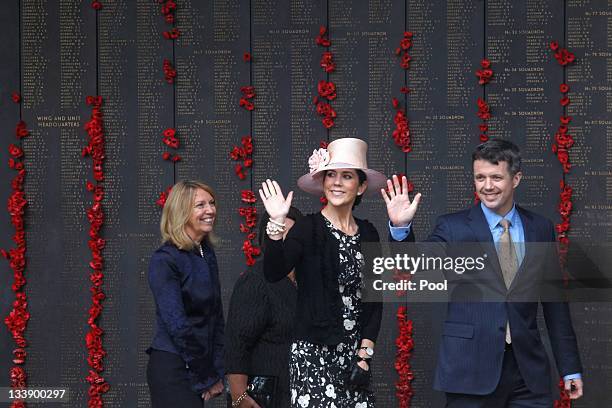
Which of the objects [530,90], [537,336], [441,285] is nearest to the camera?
[537,336]

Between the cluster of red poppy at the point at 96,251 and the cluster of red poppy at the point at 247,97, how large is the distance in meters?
0.92

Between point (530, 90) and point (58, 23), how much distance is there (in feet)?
9.91

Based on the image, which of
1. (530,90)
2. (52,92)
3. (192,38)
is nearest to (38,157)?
(52,92)

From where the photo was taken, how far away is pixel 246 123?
19.0 ft

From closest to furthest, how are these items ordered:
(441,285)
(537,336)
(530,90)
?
(537,336)
(441,285)
(530,90)

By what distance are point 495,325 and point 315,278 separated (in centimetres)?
77

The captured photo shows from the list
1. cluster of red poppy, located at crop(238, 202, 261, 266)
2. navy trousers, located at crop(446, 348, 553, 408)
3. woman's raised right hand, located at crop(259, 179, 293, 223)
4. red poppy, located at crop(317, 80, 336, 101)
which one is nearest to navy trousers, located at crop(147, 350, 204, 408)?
woman's raised right hand, located at crop(259, 179, 293, 223)

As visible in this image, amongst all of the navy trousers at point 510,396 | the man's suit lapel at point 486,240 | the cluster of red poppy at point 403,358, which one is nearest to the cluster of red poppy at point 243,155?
the cluster of red poppy at point 403,358

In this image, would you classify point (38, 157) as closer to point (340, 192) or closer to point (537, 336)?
point (340, 192)

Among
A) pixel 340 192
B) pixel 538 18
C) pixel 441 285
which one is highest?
pixel 538 18

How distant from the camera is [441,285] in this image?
507 cm

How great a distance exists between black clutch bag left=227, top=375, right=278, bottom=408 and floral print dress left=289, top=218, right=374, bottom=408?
0.17 metres

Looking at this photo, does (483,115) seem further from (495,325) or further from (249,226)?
(495,325)

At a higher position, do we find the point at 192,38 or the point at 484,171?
the point at 192,38
